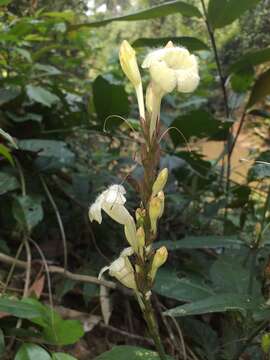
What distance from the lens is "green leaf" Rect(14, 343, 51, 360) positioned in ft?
2.50

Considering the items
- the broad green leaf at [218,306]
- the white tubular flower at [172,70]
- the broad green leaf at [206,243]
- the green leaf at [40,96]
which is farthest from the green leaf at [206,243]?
the green leaf at [40,96]

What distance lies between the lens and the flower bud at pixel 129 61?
619mm

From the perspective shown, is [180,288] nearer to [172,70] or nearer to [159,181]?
[159,181]

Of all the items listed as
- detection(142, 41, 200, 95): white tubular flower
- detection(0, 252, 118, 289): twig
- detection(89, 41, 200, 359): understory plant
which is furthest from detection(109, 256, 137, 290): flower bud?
detection(0, 252, 118, 289): twig

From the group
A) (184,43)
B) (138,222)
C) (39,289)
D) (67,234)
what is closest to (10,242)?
(67,234)

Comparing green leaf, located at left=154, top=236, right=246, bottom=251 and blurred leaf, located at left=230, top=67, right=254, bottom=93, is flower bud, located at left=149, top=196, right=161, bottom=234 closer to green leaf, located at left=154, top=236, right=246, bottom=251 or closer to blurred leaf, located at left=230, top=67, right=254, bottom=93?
green leaf, located at left=154, top=236, right=246, bottom=251

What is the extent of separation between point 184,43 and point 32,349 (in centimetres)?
89

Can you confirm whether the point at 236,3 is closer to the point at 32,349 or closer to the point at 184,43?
the point at 184,43

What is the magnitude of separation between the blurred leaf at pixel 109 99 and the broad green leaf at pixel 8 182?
31cm

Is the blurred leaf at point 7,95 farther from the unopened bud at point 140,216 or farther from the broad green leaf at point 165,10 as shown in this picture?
the unopened bud at point 140,216

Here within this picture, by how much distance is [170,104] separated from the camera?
2.12 meters

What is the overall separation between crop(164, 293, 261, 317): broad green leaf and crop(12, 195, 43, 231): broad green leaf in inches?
23.5

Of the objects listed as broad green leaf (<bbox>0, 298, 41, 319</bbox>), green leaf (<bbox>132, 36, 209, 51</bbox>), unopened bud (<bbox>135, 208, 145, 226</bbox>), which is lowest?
broad green leaf (<bbox>0, 298, 41, 319</bbox>)

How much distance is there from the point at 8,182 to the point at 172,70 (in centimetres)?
83
